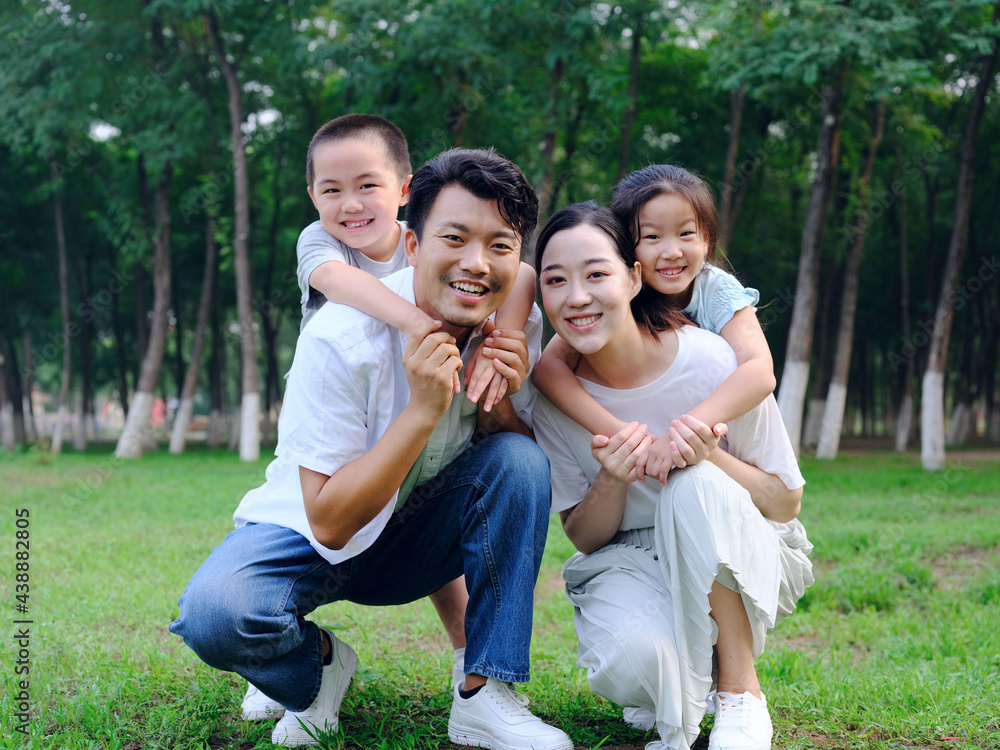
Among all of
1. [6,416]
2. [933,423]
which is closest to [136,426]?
[6,416]

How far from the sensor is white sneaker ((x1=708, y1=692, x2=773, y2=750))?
230 cm

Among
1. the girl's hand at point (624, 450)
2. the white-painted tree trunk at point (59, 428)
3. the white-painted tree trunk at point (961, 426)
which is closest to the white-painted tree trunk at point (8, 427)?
the white-painted tree trunk at point (59, 428)

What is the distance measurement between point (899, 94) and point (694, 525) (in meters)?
12.5

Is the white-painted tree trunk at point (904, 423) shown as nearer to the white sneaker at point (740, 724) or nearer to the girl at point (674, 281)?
the girl at point (674, 281)

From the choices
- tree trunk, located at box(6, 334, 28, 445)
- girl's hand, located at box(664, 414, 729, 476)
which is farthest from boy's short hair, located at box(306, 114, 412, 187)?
tree trunk, located at box(6, 334, 28, 445)

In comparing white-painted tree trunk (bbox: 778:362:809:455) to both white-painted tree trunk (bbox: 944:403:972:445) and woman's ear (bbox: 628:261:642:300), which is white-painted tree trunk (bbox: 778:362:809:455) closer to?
white-painted tree trunk (bbox: 944:403:972:445)

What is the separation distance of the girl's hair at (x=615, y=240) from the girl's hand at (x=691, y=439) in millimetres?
446

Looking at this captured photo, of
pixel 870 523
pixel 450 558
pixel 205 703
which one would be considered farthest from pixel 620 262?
pixel 870 523

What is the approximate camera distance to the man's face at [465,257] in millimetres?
2352

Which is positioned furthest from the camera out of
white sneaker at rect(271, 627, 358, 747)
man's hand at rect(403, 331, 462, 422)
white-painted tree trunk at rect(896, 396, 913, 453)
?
white-painted tree trunk at rect(896, 396, 913, 453)

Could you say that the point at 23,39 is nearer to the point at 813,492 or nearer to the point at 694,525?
the point at 813,492

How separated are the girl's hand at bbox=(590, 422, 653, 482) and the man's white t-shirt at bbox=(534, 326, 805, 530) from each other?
0.26m

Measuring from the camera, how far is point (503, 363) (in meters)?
2.35

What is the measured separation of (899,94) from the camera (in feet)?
40.6
